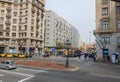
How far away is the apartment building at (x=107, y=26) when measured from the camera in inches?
1772

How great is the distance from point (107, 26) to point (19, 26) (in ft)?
140

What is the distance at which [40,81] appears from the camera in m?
19.0

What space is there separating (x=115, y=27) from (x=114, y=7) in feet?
17.0

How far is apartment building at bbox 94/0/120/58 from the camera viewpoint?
45.0 meters

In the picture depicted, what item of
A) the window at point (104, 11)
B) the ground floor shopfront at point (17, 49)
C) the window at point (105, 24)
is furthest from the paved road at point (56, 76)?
the ground floor shopfront at point (17, 49)

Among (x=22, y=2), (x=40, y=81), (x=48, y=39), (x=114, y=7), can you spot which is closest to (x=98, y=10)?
(x=114, y=7)

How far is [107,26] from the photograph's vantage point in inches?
1820

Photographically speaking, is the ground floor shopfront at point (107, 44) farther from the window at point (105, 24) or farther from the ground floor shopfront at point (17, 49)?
the ground floor shopfront at point (17, 49)

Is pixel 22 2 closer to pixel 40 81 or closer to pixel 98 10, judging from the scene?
pixel 98 10

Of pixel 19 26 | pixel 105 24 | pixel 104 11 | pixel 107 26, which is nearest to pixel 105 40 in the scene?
pixel 107 26

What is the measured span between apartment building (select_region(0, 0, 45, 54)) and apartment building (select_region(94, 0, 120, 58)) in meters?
34.2

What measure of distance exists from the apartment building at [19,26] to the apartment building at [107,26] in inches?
1346

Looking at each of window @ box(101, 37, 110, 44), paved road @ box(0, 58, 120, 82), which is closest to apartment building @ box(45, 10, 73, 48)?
window @ box(101, 37, 110, 44)

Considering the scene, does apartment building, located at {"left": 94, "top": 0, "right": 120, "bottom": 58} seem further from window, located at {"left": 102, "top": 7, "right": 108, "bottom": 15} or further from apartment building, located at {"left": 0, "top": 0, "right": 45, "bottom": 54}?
apartment building, located at {"left": 0, "top": 0, "right": 45, "bottom": 54}
